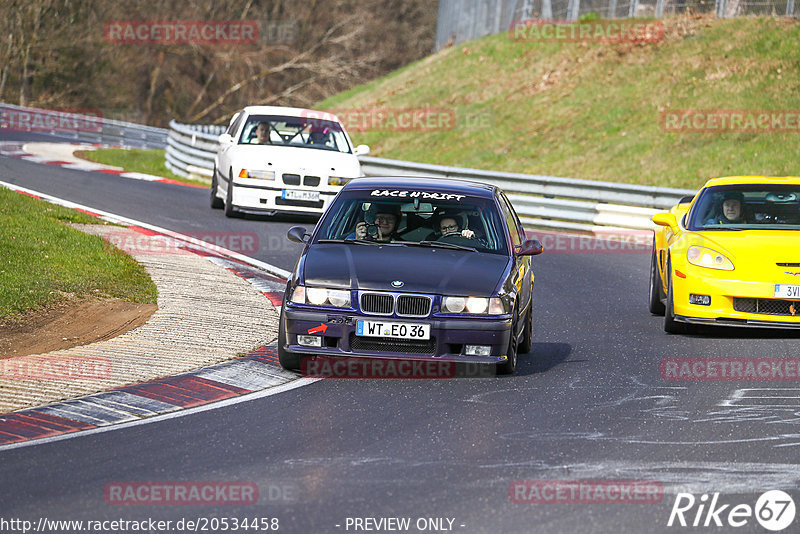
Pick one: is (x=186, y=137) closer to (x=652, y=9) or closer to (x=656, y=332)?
(x=652, y=9)

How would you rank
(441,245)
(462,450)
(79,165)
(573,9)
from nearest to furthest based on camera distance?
(462,450), (441,245), (79,165), (573,9)

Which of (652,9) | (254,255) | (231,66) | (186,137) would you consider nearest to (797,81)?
(652,9)

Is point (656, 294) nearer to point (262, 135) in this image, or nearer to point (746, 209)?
point (746, 209)

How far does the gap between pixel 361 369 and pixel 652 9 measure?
99.0 feet

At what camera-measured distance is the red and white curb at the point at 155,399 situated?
7480 millimetres

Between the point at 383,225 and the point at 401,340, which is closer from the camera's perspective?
the point at 401,340

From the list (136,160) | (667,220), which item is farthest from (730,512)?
(136,160)

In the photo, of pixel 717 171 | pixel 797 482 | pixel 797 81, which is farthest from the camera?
pixel 797 81

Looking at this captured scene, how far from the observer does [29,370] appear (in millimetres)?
8953

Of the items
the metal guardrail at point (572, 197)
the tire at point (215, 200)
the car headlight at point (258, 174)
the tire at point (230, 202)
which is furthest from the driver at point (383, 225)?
the metal guardrail at point (572, 197)

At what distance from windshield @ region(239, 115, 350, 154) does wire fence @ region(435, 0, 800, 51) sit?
1851cm

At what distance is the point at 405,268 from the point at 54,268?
501 cm

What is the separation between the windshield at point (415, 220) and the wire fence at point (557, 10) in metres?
26.6

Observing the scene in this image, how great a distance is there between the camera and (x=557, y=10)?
40.6 metres
